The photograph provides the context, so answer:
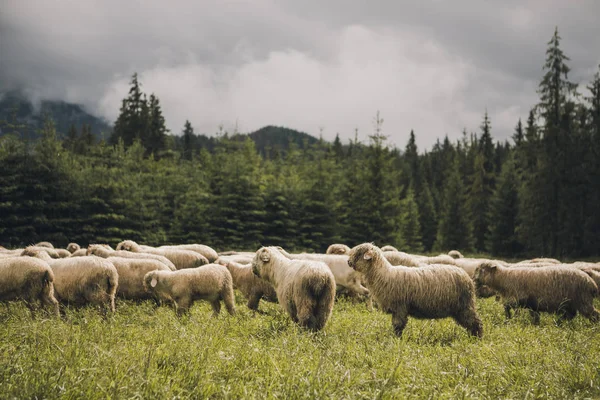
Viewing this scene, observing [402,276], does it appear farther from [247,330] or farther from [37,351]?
[37,351]

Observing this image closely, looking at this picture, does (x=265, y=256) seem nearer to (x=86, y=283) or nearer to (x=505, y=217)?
(x=86, y=283)

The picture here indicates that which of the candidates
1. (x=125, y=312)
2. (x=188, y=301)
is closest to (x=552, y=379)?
(x=188, y=301)

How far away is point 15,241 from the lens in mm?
25344

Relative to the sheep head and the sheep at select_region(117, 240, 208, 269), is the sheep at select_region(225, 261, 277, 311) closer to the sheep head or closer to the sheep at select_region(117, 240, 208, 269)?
the sheep at select_region(117, 240, 208, 269)

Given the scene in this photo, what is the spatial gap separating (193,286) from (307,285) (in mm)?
3556

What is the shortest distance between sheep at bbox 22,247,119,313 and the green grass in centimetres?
207

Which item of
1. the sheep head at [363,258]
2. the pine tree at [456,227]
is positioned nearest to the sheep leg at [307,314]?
the sheep head at [363,258]

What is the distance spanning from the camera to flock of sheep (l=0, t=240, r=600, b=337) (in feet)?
25.1

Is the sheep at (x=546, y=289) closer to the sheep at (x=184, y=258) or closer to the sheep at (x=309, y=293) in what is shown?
the sheep at (x=309, y=293)

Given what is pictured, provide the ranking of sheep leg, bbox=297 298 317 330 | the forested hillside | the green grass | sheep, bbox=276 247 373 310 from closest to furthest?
1. the green grass
2. sheep leg, bbox=297 298 317 330
3. sheep, bbox=276 247 373 310
4. the forested hillside

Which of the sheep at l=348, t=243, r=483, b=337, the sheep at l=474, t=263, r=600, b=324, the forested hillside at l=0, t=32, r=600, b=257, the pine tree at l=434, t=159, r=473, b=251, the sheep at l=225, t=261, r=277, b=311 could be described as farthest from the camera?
the pine tree at l=434, t=159, r=473, b=251

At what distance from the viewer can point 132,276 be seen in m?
11.1

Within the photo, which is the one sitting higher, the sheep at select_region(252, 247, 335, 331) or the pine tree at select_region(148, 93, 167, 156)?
the pine tree at select_region(148, 93, 167, 156)

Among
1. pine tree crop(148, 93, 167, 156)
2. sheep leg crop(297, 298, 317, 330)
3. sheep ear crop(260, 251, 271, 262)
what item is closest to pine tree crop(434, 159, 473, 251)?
pine tree crop(148, 93, 167, 156)
